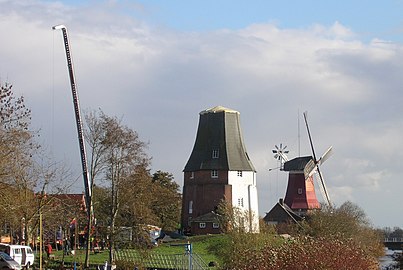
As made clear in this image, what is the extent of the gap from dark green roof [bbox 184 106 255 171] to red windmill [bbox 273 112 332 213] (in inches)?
575

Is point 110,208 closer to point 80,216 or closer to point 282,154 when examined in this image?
point 80,216

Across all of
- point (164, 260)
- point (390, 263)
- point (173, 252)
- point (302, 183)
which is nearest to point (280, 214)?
point (302, 183)

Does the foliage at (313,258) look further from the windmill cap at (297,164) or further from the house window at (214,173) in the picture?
the windmill cap at (297,164)

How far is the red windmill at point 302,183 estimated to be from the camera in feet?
333

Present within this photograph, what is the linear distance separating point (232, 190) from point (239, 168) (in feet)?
9.36

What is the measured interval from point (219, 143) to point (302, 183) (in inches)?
757

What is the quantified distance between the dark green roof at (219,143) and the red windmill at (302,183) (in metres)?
14.6

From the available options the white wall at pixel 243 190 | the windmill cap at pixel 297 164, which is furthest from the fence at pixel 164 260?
the windmill cap at pixel 297 164

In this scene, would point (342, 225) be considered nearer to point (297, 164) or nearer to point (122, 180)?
point (122, 180)

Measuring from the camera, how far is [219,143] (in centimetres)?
8819

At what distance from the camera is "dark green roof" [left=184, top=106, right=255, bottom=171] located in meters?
87.7

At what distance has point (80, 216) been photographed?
2071 inches

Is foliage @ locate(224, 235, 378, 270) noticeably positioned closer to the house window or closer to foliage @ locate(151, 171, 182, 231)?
foliage @ locate(151, 171, 182, 231)

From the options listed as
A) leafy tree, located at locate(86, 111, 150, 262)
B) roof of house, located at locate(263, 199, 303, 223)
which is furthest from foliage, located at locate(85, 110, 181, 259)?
roof of house, located at locate(263, 199, 303, 223)
